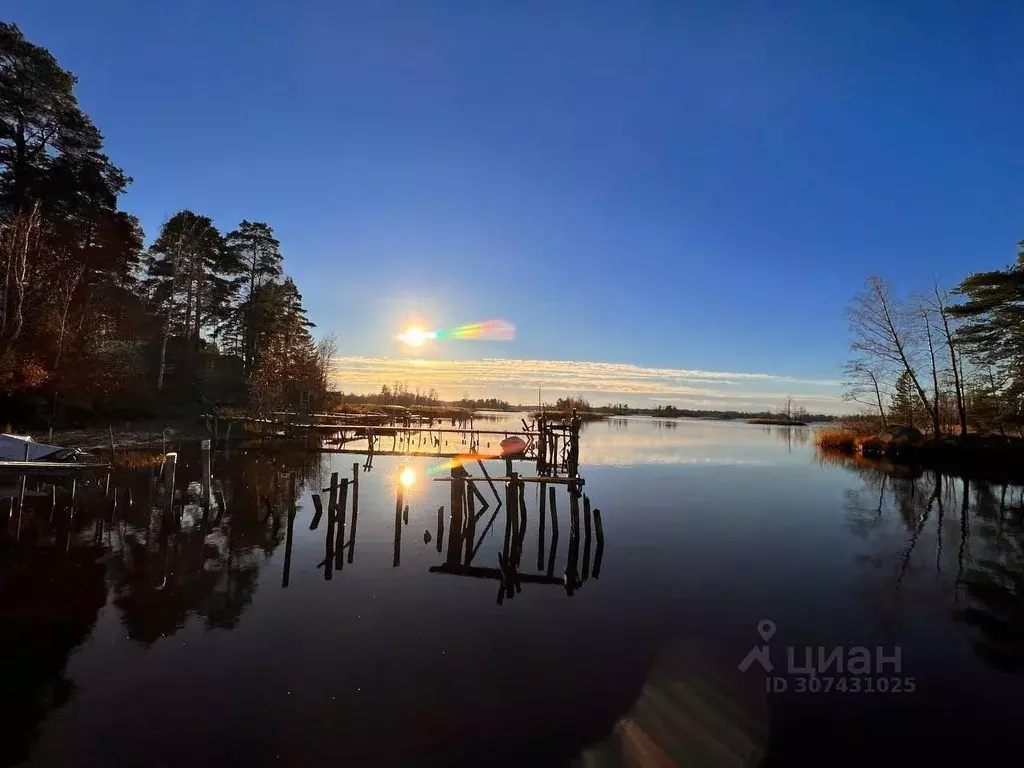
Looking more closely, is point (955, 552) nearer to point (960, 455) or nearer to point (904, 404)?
point (960, 455)

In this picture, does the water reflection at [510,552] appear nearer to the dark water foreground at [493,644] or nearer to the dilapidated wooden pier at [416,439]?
the dark water foreground at [493,644]

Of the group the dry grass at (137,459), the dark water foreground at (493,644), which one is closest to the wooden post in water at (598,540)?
the dark water foreground at (493,644)

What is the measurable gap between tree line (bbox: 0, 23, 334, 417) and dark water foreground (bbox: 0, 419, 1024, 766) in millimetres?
15142

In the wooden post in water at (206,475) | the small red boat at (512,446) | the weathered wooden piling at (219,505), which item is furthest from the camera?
the small red boat at (512,446)

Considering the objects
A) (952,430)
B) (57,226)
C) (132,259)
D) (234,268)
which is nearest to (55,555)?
(57,226)

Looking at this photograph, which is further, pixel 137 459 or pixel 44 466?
pixel 137 459

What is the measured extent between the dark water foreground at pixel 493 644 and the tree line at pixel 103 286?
15142 millimetres

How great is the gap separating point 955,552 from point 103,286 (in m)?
44.4

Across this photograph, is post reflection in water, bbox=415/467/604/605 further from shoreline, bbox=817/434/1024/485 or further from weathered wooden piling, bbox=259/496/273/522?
shoreline, bbox=817/434/1024/485

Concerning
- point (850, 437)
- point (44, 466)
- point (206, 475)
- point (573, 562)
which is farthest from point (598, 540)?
point (850, 437)

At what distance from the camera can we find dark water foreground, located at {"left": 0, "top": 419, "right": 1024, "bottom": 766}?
6.30 meters

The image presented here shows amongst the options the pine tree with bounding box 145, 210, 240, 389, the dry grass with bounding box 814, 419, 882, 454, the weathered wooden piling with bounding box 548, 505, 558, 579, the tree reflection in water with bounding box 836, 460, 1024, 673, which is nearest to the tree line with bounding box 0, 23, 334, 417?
the pine tree with bounding box 145, 210, 240, 389

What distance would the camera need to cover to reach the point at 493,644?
345 inches

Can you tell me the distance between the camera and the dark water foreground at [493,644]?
630 centimetres
